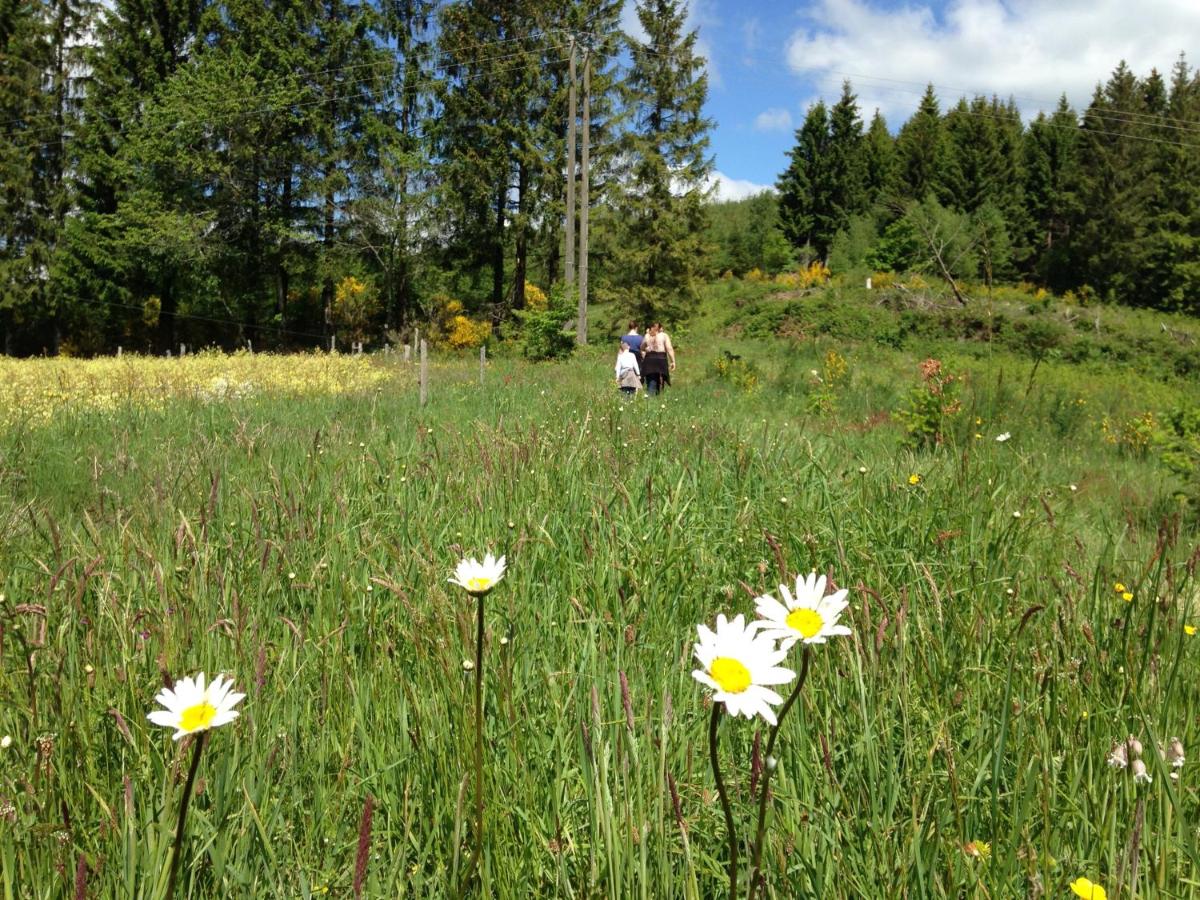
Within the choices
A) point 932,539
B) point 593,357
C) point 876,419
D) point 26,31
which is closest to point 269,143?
point 26,31

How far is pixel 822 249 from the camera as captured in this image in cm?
4859

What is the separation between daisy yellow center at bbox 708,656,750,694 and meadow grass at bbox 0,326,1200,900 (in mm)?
226

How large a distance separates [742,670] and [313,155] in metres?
35.3

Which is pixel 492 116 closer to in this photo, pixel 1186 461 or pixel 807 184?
pixel 807 184

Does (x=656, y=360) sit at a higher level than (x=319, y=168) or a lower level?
lower

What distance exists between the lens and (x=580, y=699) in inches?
62.1

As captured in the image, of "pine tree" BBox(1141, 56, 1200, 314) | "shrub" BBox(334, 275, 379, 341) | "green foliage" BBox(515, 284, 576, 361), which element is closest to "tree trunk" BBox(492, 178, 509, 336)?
"shrub" BBox(334, 275, 379, 341)

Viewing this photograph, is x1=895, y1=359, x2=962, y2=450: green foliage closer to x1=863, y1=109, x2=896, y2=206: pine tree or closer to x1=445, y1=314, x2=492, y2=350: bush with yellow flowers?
x1=445, y1=314, x2=492, y2=350: bush with yellow flowers

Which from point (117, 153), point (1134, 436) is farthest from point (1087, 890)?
point (117, 153)

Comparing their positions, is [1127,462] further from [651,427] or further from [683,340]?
[683,340]

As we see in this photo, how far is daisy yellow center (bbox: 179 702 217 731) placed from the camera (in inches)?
32.6

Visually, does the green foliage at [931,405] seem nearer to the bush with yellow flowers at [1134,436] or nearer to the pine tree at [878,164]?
the bush with yellow flowers at [1134,436]

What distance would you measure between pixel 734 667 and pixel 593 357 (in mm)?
22257

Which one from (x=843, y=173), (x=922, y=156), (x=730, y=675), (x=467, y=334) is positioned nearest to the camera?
(x=730, y=675)
